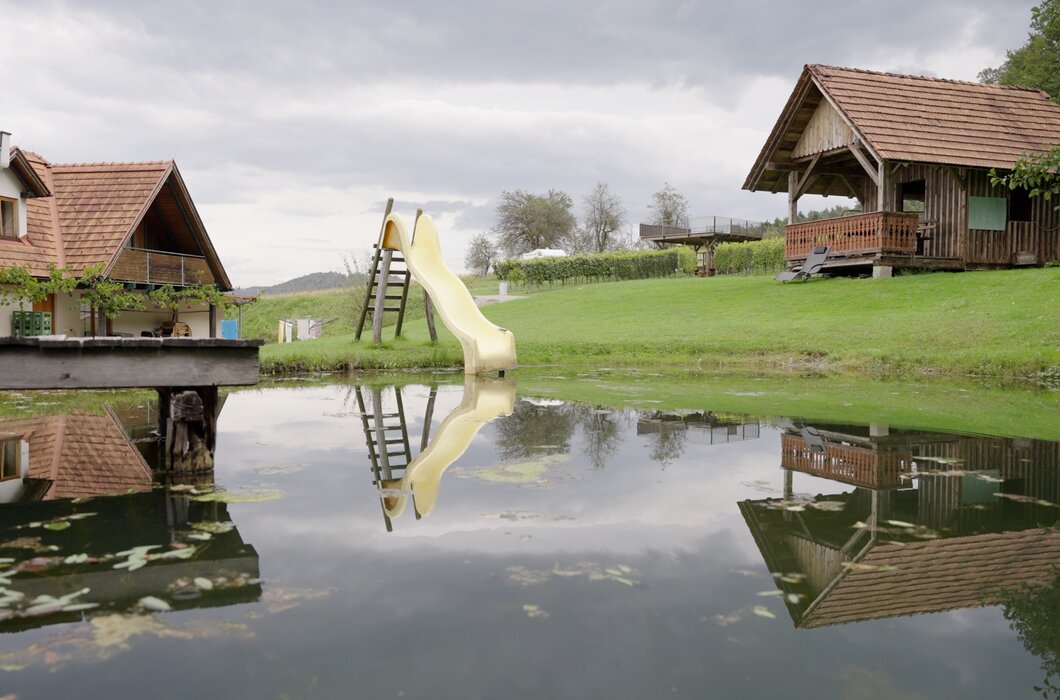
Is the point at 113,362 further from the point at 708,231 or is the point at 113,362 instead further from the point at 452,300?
the point at 708,231

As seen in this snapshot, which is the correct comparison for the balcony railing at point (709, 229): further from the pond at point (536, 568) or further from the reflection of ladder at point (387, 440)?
the pond at point (536, 568)

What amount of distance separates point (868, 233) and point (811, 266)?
7.15ft

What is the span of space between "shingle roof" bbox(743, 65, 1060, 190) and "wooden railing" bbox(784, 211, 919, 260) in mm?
1742

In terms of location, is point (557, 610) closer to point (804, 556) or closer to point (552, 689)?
point (552, 689)

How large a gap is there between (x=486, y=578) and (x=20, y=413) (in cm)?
804

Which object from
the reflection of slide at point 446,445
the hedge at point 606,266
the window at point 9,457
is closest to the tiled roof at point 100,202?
the reflection of slide at point 446,445

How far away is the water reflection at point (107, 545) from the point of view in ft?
10.5

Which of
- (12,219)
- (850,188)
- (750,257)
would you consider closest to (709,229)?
(750,257)

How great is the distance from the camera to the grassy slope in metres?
14.6

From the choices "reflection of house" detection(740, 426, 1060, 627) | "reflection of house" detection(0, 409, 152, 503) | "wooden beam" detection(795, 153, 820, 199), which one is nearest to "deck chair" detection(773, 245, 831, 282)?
"wooden beam" detection(795, 153, 820, 199)

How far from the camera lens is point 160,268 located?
946 inches

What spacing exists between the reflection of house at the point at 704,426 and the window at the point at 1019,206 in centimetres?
1953

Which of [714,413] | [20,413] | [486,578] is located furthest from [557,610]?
[20,413]

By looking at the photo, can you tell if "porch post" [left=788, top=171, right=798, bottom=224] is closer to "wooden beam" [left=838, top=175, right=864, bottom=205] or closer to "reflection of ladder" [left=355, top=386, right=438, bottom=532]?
"wooden beam" [left=838, top=175, right=864, bottom=205]
